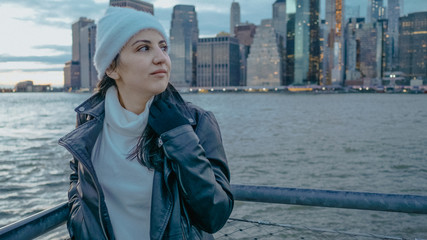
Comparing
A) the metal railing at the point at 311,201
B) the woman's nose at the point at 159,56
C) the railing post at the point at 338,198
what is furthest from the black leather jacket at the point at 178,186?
the railing post at the point at 338,198

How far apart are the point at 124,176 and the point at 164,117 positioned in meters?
0.39

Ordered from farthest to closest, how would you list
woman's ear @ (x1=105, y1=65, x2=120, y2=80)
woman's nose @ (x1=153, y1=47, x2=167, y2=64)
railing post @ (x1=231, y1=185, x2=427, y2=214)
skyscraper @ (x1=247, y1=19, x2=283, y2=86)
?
skyscraper @ (x1=247, y1=19, x2=283, y2=86) → railing post @ (x1=231, y1=185, x2=427, y2=214) → woman's ear @ (x1=105, y1=65, x2=120, y2=80) → woman's nose @ (x1=153, y1=47, x2=167, y2=64)

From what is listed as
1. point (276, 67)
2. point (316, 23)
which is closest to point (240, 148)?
point (276, 67)

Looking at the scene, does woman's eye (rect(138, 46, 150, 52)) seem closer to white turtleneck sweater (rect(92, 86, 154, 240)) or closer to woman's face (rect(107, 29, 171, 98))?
woman's face (rect(107, 29, 171, 98))

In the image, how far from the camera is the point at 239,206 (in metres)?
11.7

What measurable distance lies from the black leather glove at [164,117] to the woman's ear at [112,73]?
1.03 feet

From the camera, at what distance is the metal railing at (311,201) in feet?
6.56

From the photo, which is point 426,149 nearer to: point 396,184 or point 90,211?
point 396,184

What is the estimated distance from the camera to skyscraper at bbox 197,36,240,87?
18750 centimetres

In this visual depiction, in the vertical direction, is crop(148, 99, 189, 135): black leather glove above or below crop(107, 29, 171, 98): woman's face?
below

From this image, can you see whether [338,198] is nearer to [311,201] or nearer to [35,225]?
[311,201]

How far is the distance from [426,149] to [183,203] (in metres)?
26.4

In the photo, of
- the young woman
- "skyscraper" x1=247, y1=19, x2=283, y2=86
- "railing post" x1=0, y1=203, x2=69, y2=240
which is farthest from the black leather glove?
"skyscraper" x1=247, y1=19, x2=283, y2=86

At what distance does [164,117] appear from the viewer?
1819mm
